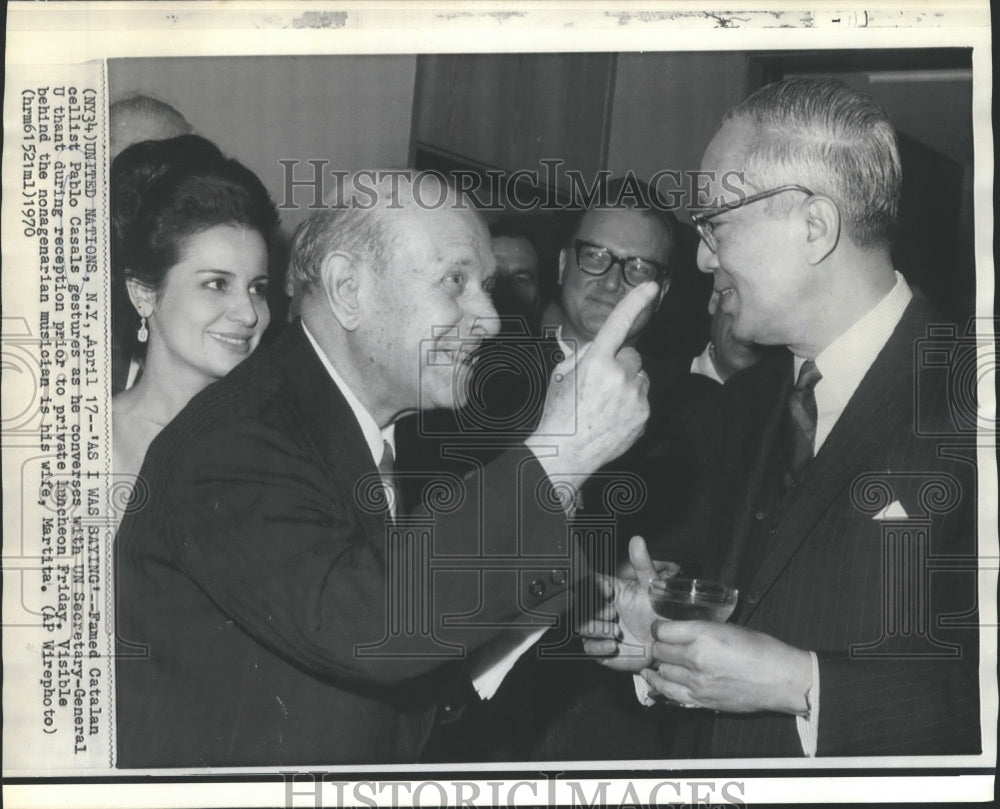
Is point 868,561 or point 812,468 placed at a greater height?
point 812,468

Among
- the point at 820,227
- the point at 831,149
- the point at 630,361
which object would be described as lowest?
the point at 630,361

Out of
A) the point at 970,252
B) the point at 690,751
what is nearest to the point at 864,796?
the point at 690,751

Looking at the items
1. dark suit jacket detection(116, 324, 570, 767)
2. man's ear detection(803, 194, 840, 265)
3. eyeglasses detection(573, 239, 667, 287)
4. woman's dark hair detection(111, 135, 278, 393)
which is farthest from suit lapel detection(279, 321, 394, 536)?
man's ear detection(803, 194, 840, 265)

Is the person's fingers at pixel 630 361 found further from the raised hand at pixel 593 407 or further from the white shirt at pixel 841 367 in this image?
the white shirt at pixel 841 367

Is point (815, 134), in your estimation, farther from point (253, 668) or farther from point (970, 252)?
point (253, 668)

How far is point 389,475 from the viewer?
2.11m

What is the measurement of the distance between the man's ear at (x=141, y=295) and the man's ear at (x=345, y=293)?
314 millimetres

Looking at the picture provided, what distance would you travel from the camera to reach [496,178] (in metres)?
2.13

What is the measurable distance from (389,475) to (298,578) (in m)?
0.24

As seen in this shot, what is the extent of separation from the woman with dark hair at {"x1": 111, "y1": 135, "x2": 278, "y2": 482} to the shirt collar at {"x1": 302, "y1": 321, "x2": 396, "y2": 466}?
0.38ft

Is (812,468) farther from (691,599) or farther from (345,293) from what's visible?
(345,293)

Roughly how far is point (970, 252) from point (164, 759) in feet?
5.77

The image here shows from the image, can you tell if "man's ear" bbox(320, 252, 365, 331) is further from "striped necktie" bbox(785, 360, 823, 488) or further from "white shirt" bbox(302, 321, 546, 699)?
"striped necktie" bbox(785, 360, 823, 488)

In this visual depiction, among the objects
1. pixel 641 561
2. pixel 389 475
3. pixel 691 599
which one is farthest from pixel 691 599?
pixel 389 475
